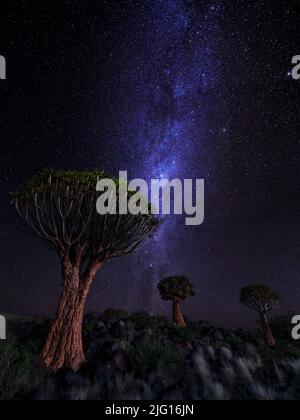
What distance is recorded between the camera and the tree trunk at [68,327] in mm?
7840

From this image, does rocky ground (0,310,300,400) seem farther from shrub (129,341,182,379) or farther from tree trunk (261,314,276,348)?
tree trunk (261,314,276,348)

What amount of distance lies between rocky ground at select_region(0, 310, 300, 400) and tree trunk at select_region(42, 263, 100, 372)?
0.35 m

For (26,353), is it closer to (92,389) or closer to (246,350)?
(92,389)

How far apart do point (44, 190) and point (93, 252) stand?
2.27 metres

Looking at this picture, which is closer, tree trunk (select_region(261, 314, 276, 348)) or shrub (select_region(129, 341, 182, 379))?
shrub (select_region(129, 341, 182, 379))

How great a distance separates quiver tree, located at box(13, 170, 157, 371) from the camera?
8445mm

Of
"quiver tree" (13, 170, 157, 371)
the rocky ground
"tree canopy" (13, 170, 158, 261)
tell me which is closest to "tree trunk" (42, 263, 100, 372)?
"quiver tree" (13, 170, 157, 371)

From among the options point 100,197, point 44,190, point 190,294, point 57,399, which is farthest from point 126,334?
point 190,294

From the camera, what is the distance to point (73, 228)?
8.53 m

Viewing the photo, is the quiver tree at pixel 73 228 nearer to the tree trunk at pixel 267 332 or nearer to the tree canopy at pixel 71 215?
the tree canopy at pixel 71 215

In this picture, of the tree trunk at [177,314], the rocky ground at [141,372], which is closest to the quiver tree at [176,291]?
the tree trunk at [177,314]

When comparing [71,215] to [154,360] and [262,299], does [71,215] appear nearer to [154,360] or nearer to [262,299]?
[154,360]

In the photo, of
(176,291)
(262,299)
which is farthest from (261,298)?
(176,291)
